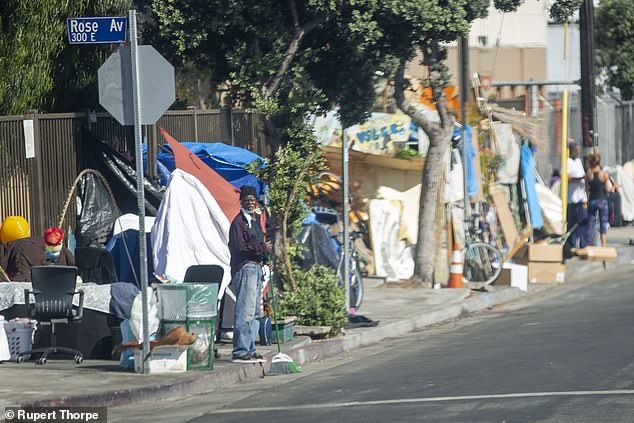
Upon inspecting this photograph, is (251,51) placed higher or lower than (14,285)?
higher

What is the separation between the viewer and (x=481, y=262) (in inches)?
819

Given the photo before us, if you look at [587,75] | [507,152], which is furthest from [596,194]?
[587,75]

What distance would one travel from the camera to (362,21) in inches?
589

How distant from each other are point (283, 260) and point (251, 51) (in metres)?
2.61

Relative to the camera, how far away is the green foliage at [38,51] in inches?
608

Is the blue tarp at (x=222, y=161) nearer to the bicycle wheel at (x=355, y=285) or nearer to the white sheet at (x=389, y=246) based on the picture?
the bicycle wheel at (x=355, y=285)

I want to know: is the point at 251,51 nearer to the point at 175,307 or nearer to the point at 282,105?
the point at 282,105

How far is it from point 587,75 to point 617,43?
11517mm

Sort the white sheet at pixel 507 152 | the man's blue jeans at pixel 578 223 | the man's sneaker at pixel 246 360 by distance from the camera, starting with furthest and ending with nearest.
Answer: the man's blue jeans at pixel 578 223, the white sheet at pixel 507 152, the man's sneaker at pixel 246 360

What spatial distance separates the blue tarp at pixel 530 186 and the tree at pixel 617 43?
1200cm

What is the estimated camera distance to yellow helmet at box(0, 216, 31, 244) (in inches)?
566

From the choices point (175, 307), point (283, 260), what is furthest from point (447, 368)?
point (283, 260)

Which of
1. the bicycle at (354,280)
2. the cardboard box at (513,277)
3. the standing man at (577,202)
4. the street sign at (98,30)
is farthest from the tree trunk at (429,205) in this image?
the street sign at (98,30)

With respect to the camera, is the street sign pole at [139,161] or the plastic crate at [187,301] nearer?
the street sign pole at [139,161]
